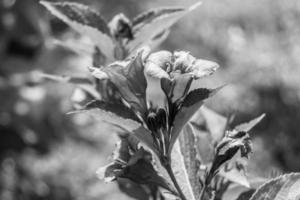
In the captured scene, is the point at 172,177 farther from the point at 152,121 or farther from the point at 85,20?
the point at 85,20

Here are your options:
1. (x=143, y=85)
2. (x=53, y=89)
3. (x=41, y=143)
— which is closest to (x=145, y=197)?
(x=143, y=85)

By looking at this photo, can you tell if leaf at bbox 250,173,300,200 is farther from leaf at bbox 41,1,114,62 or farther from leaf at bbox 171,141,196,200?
leaf at bbox 41,1,114,62

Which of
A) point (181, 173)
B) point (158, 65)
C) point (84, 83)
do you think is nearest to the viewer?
point (158, 65)

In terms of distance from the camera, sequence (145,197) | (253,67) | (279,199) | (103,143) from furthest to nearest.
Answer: (253,67), (103,143), (145,197), (279,199)

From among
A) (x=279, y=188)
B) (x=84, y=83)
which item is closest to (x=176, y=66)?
(x=279, y=188)

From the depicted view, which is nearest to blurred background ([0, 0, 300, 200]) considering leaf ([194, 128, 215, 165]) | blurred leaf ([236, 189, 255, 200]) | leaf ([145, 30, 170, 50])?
leaf ([145, 30, 170, 50])

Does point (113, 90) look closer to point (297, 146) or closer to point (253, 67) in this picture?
point (297, 146)
